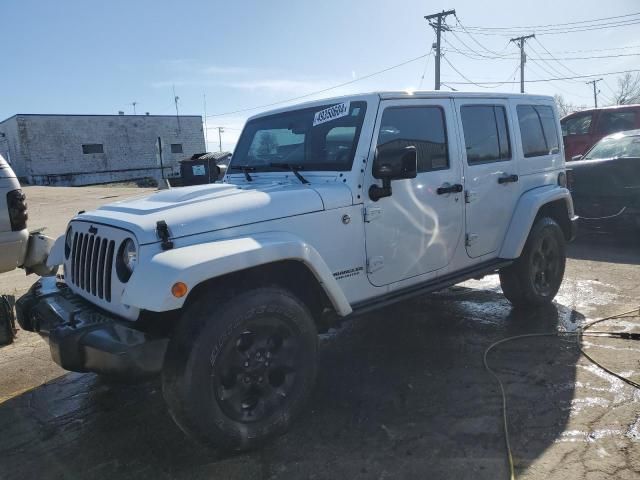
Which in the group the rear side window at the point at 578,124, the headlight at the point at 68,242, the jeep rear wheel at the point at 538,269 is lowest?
the jeep rear wheel at the point at 538,269

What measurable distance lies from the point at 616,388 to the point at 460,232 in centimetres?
153

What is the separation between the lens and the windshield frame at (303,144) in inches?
135

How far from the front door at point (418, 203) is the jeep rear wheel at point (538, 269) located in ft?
3.51

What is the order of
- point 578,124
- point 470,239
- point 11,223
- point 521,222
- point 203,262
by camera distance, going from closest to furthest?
point 203,262
point 470,239
point 521,222
point 11,223
point 578,124

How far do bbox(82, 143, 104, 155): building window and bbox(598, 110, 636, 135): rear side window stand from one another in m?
34.2

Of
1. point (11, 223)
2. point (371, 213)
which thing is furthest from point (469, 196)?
point (11, 223)

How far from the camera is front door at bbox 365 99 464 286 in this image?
11.4 feet

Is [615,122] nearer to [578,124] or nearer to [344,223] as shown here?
[578,124]

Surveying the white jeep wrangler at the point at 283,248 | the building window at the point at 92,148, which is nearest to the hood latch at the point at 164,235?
the white jeep wrangler at the point at 283,248

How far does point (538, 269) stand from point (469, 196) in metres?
1.39

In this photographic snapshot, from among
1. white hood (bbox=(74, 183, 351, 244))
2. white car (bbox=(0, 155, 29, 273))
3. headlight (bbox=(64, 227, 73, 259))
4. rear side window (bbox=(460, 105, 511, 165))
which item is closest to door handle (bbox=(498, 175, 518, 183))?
rear side window (bbox=(460, 105, 511, 165))

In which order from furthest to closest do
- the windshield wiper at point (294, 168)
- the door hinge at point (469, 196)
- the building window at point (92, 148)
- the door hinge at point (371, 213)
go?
the building window at point (92, 148), the door hinge at point (469, 196), the windshield wiper at point (294, 168), the door hinge at point (371, 213)

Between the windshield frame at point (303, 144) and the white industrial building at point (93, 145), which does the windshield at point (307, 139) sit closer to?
the windshield frame at point (303, 144)

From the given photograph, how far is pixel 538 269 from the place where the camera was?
4945 millimetres
